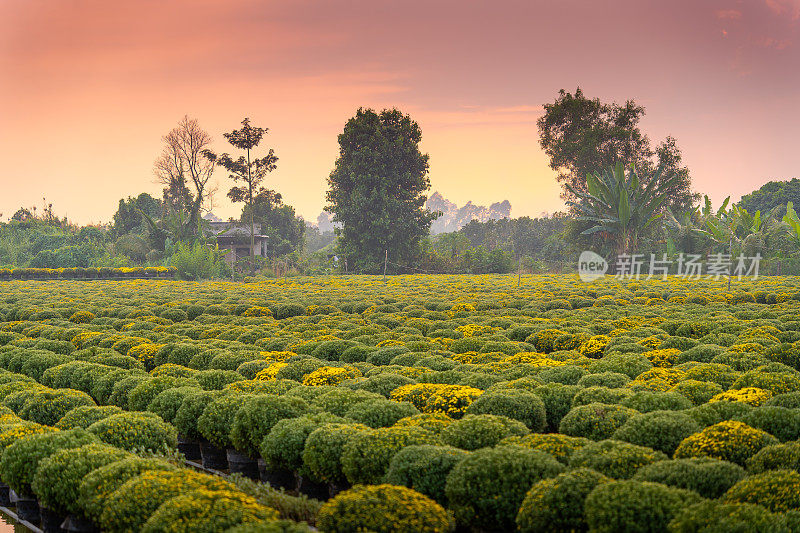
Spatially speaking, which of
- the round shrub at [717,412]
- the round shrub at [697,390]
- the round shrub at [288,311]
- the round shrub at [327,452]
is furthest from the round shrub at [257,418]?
the round shrub at [288,311]

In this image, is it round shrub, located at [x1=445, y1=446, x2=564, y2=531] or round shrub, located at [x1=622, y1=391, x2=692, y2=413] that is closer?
round shrub, located at [x1=445, y1=446, x2=564, y2=531]

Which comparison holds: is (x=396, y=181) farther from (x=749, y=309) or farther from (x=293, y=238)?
(x=749, y=309)

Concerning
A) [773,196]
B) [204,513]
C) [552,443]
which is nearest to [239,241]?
[773,196]

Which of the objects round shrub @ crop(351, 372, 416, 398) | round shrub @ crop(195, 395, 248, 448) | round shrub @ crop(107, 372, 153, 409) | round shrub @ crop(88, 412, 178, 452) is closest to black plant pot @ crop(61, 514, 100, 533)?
round shrub @ crop(88, 412, 178, 452)

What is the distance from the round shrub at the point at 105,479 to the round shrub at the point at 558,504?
4.04 meters

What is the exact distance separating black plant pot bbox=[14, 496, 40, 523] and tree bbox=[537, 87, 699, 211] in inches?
2169

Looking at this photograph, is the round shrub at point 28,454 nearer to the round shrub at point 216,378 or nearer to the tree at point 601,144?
the round shrub at point 216,378

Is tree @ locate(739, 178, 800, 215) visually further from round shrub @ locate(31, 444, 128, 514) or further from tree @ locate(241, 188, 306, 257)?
round shrub @ locate(31, 444, 128, 514)

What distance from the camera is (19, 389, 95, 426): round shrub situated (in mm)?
10547

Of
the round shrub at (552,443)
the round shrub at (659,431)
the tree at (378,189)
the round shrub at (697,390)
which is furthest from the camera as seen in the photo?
the tree at (378,189)

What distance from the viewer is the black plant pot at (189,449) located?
10616 mm

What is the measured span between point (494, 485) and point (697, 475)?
78.7 inches

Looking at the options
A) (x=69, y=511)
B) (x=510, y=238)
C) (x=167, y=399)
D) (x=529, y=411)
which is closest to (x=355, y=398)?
(x=529, y=411)

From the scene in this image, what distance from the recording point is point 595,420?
27.5 feet
